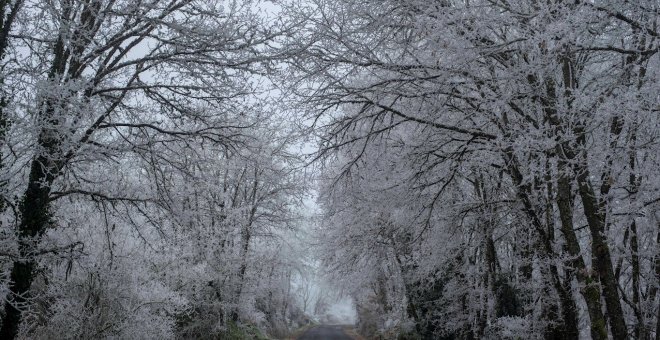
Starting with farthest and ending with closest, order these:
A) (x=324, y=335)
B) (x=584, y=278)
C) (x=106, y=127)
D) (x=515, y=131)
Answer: (x=324, y=335)
(x=106, y=127)
(x=584, y=278)
(x=515, y=131)

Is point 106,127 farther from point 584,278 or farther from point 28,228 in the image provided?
point 584,278

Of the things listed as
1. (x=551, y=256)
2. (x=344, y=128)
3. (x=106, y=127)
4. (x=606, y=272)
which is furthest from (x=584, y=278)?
(x=106, y=127)

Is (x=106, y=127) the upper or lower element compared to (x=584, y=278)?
upper

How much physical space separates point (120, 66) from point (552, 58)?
557cm

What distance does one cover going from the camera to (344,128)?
23.6 feet

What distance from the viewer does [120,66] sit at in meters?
6.54

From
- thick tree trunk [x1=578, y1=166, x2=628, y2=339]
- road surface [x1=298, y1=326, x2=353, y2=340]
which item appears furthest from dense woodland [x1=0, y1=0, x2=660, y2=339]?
road surface [x1=298, y1=326, x2=353, y2=340]

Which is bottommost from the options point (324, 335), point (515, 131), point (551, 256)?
point (324, 335)

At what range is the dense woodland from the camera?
4562 mm

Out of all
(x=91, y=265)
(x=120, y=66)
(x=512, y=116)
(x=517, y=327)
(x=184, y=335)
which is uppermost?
(x=512, y=116)

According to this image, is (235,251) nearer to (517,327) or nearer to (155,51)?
(517,327)

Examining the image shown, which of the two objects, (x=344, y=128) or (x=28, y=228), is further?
(x=344, y=128)

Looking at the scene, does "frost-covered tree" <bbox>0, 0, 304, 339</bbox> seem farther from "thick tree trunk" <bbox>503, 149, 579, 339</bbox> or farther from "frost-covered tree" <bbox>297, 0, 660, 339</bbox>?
"thick tree trunk" <bbox>503, 149, 579, 339</bbox>

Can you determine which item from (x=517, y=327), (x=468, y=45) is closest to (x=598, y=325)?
(x=468, y=45)
